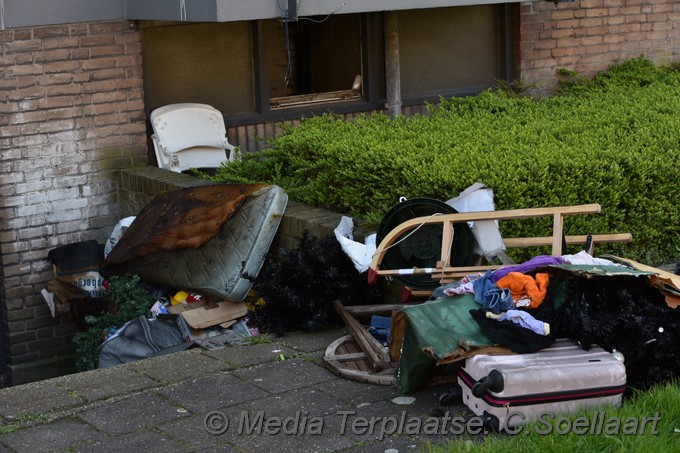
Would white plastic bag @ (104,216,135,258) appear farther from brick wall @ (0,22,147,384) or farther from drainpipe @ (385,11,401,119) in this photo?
drainpipe @ (385,11,401,119)

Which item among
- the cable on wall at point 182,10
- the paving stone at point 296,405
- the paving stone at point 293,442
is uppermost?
the cable on wall at point 182,10

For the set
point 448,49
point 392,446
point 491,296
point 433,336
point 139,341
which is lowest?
point 139,341

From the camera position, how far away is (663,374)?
5250 millimetres

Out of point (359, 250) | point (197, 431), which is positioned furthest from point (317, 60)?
point (197, 431)

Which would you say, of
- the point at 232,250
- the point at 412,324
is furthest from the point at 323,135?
the point at 412,324

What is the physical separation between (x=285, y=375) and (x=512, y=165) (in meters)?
2.29

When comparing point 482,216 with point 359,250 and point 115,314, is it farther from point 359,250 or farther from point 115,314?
point 115,314

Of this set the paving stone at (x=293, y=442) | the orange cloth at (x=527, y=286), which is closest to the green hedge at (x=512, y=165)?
the orange cloth at (x=527, y=286)

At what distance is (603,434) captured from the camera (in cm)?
468

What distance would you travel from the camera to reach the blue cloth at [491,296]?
5234 mm

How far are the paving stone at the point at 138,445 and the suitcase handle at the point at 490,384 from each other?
135 centimetres

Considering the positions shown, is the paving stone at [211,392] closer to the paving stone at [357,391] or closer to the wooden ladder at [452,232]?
the paving stone at [357,391]

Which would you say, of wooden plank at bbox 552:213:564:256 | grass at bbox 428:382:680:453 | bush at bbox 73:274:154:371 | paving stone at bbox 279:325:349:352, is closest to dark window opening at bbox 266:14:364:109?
bush at bbox 73:274:154:371

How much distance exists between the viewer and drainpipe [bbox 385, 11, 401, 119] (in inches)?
397
